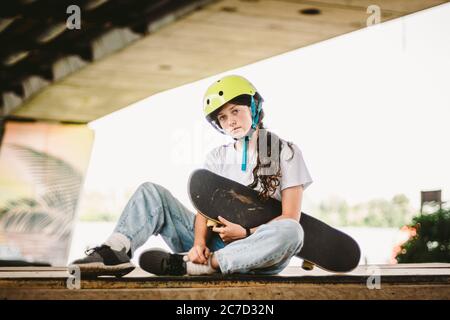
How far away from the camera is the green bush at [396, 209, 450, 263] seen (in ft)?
16.7

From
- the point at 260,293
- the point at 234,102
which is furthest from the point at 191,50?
the point at 260,293

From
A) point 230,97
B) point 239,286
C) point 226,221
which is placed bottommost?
point 239,286

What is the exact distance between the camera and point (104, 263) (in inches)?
153

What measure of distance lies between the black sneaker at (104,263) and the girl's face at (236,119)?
105 centimetres

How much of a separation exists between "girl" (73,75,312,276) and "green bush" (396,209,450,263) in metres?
1.23

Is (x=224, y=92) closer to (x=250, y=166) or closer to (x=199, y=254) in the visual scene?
(x=250, y=166)

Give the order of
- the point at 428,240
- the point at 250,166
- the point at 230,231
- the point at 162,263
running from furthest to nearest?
the point at 428,240 → the point at 250,166 → the point at 230,231 → the point at 162,263

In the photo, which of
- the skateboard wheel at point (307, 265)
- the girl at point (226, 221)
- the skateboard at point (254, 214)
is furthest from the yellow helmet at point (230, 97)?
the skateboard wheel at point (307, 265)

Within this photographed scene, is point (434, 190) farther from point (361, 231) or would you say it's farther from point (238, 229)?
point (238, 229)

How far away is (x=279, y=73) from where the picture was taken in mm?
4812

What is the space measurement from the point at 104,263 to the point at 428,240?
8.42 feet

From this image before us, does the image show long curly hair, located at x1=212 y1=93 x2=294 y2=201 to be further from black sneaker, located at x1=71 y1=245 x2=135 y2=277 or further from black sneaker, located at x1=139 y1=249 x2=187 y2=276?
black sneaker, located at x1=71 y1=245 x2=135 y2=277

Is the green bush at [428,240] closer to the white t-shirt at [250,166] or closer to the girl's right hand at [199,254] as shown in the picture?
the white t-shirt at [250,166]

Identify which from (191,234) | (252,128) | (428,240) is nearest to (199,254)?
(191,234)
